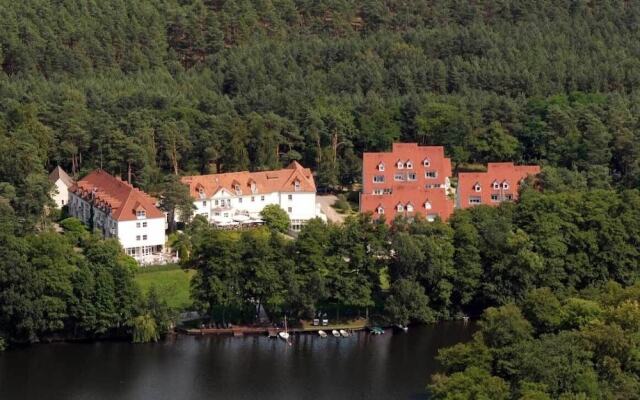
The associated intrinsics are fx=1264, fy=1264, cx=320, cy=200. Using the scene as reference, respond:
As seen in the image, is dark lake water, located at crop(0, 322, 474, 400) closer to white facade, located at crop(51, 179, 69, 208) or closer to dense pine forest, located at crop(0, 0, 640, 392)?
dense pine forest, located at crop(0, 0, 640, 392)

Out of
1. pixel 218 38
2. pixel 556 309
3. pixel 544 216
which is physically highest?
pixel 218 38

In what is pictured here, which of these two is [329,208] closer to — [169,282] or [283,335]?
[169,282]

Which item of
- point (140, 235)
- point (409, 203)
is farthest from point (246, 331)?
point (409, 203)

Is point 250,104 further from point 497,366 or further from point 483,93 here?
point 497,366

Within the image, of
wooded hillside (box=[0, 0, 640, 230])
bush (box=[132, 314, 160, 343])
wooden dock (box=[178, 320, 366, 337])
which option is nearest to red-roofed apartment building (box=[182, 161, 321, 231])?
wooded hillside (box=[0, 0, 640, 230])

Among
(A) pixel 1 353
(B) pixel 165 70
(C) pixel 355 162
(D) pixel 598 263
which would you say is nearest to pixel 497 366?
(D) pixel 598 263
